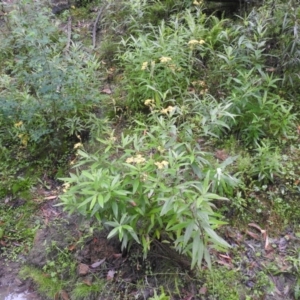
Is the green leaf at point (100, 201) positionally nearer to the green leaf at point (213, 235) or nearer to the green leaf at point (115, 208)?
the green leaf at point (115, 208)

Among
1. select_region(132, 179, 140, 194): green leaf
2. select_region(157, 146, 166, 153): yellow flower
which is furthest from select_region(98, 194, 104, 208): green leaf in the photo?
select_region(157, 146, 166, 153): yellow flower

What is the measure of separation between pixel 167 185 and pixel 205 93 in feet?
5.41

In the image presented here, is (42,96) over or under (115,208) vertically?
over

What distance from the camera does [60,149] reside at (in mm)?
4090

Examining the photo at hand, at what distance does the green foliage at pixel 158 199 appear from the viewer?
2275 millimetres

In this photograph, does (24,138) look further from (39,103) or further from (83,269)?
(83,269)

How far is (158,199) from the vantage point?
93.9 inches

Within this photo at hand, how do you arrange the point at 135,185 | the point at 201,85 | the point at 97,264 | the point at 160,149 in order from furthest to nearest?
the point at 201,85
the point at 97,264
the point at 160,149
the point at 135,185

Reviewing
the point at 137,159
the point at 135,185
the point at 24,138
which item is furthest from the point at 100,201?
the point at 24,138

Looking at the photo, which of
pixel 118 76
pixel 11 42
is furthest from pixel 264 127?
pixel 11 42

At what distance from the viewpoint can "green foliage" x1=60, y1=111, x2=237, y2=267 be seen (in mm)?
2275

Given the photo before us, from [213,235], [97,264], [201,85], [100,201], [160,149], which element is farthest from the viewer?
[201,85]

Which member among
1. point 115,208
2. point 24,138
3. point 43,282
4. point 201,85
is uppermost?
point 115,208

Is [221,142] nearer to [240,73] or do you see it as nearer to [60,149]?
[240,73]
